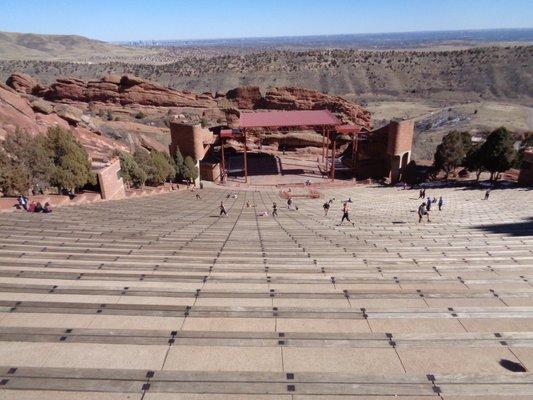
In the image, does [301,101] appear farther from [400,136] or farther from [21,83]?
[21,83]

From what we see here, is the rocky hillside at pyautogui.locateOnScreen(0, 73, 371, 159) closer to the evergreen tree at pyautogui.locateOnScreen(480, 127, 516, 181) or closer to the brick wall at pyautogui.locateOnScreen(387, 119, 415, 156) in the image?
the brick wall at pyautogui.locateOnScreen(387, 119, 415, 156)

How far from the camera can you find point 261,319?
776 centimetres

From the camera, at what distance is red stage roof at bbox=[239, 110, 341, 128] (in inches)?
1791

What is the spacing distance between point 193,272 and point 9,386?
542 cm

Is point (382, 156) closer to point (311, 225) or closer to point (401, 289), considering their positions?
point (311, 225)

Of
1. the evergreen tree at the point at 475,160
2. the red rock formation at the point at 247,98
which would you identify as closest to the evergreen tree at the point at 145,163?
the evergreen tree at the point at 475,160

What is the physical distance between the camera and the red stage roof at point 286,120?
45.5m

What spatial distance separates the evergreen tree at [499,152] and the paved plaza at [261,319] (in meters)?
25.9

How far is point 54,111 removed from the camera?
153 ft

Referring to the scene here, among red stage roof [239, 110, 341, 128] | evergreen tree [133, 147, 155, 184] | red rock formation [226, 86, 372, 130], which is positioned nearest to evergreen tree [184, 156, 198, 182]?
evergreen tree [133, 147, 155, 184]

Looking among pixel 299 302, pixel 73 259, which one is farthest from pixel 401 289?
pixel 73 259

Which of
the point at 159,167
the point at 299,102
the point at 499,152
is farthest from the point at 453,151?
the point at 299,102

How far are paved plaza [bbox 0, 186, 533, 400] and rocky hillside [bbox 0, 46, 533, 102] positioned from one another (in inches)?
4243

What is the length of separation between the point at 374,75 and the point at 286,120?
96.1 m
